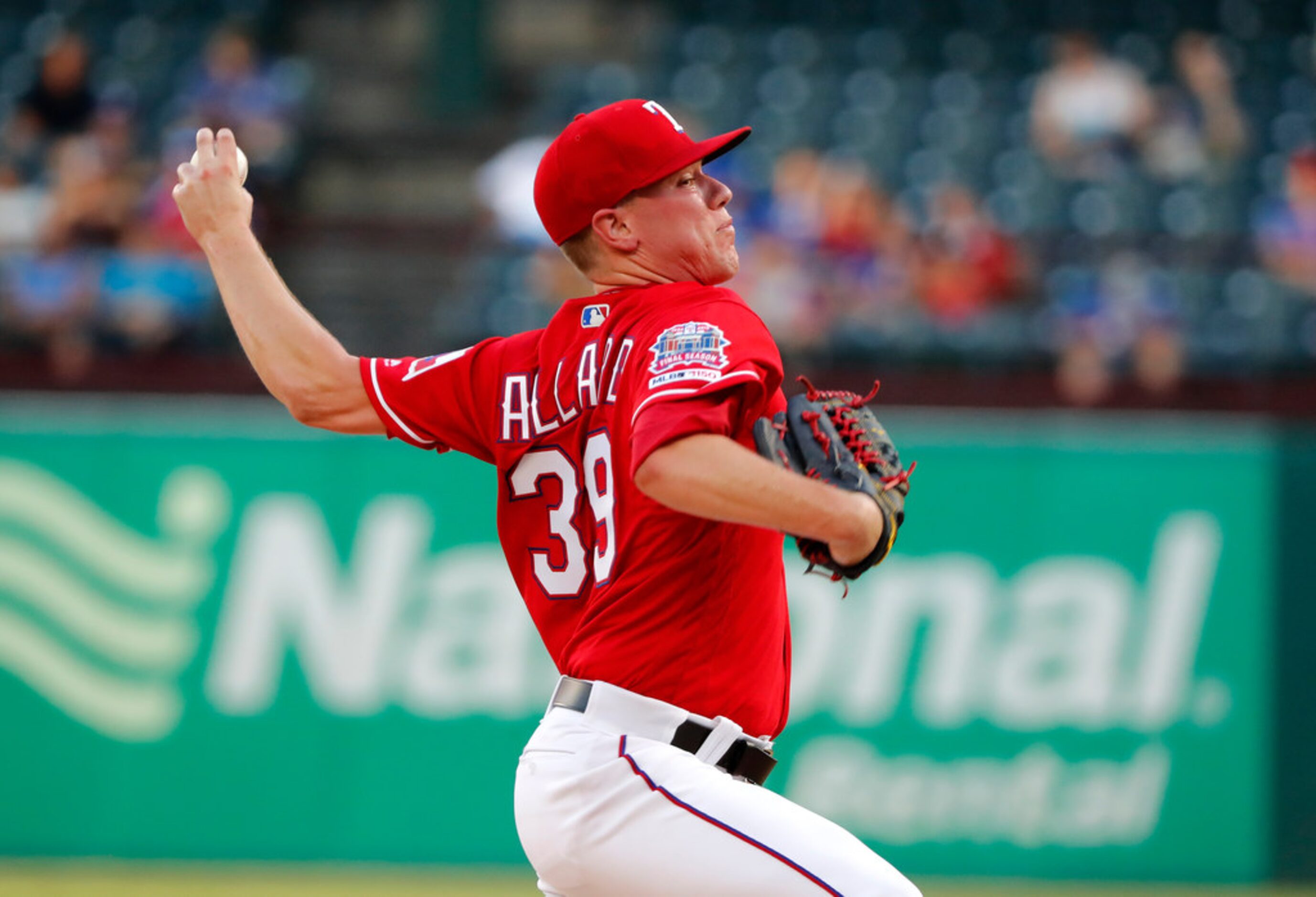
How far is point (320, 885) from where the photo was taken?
6.84 meters

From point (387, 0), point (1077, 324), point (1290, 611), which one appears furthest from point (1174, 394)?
point (387, 0)

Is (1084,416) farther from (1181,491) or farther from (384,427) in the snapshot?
(384,427)

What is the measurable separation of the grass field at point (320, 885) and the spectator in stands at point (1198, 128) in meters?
5.13

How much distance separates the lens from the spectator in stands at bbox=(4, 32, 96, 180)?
1085cm

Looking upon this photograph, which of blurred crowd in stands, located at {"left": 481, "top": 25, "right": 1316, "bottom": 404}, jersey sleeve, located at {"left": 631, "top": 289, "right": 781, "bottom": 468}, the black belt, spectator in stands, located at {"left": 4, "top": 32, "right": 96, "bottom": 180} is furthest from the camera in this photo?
spectator in stands, located at {"left": 4, "top": 32, "right": 96, "bottom": 180}

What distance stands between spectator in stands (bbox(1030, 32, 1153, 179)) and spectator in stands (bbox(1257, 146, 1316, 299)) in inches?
45.7

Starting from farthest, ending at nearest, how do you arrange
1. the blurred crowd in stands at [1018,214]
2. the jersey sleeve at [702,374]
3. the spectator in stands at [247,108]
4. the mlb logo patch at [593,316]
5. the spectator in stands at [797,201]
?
the spectator in stands at [247,108]
the spectator in stands at [797,201]
the blurred crowd in stands at [1018,214]
the mlb logo patch at [593,316]
the jersey sleeve at [702,374]

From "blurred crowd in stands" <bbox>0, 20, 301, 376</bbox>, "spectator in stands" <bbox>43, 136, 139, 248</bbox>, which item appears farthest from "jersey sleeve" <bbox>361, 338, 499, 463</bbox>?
"spectator in stands" <bbox>43, 136, 139, 248</bbox>

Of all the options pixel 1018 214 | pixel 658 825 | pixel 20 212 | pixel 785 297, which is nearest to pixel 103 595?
pixel 20 212

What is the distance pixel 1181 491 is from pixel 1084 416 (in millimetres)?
581

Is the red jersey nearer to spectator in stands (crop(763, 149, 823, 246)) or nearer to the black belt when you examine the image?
the black belt

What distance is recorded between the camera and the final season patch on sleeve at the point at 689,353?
2438mm

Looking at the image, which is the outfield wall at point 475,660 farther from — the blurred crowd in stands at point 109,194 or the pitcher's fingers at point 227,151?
the pitcher's fingers at point 227,151

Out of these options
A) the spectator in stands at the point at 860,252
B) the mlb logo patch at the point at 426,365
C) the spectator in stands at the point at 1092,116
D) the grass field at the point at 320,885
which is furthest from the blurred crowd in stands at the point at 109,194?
the mlb logo patch at the point at 426,365
